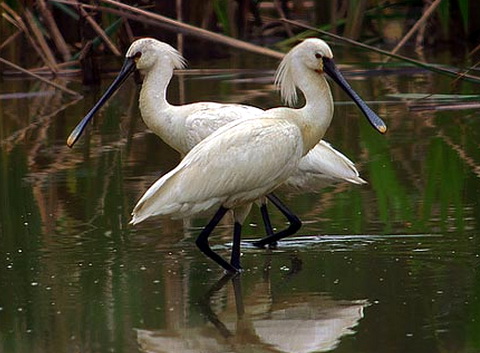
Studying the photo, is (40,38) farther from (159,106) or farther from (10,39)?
(159,106)

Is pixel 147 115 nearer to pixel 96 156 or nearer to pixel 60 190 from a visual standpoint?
pixel 60 190

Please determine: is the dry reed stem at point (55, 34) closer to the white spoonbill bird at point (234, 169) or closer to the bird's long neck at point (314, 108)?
the bird's long neck at point (314, 108)

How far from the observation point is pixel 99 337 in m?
5.64

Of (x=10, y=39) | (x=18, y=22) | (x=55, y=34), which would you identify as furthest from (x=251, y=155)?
(x=55, y=34)

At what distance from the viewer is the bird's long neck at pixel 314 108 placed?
703cm

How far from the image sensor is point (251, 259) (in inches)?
287

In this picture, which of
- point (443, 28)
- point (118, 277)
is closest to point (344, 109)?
point (443, 28)

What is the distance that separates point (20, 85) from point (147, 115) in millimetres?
7552

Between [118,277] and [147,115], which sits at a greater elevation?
[147,115]

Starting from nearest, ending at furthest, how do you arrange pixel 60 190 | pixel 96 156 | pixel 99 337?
1. pixel 99 337
2. pixel 60 190
3. pixel 96 156

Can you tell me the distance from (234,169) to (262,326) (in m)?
1.21

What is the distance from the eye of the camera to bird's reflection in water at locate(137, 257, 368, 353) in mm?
5461

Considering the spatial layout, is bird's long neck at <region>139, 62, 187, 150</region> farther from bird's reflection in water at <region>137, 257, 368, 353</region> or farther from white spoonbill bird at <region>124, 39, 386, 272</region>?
bird's reflection in water at <region>137, 257, 368, 353</region>

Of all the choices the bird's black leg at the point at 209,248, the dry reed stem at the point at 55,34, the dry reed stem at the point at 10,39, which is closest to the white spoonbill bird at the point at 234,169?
the bird's black leg at the point at 209,248
